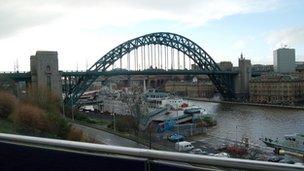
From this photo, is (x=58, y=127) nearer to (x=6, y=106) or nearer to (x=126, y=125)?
(x=6, y=106)

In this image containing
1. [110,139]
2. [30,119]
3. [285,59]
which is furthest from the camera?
[285,59]

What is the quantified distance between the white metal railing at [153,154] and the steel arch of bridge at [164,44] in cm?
2747

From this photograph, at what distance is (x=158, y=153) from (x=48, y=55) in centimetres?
2667

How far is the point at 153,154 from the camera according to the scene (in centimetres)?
99

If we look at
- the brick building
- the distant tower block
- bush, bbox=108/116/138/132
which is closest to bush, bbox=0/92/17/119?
bush, bbox=108/116/138/132

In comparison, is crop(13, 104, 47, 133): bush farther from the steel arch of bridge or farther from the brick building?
the brick building

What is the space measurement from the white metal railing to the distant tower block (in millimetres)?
25634

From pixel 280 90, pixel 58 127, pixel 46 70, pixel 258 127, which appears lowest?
pixel 258 127

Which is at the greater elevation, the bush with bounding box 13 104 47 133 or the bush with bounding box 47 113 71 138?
the bush with bounding box 13 104 47 133

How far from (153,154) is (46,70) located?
2651 centimetres

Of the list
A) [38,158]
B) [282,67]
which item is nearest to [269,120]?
[38,158]

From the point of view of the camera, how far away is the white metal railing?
2.71ft

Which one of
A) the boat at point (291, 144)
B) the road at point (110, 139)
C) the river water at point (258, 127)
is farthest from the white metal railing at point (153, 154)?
the river water at point (258, 127)

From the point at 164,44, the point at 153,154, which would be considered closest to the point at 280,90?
the point at 164,44
